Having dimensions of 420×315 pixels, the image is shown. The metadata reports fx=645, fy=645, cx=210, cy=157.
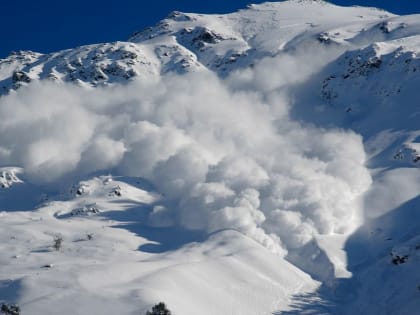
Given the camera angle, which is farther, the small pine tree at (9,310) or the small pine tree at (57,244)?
the small pine tree at (57,244)

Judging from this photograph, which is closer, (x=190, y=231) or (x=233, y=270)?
(x=233, y=270)

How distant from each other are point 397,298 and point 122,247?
6318cm

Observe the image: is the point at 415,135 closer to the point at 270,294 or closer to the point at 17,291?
the point at 270,294

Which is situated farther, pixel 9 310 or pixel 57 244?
pixel 57 244

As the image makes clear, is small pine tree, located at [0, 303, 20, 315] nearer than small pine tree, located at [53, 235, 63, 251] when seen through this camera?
Yes

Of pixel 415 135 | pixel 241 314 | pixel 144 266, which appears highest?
pixel 415 135

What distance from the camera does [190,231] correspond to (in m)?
170

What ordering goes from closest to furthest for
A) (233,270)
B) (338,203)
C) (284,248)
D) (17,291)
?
(17,291), (233,270), (284,248), (338,203)

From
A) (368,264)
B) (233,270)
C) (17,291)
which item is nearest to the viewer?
(17,291)

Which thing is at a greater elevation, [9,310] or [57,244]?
[57,244]

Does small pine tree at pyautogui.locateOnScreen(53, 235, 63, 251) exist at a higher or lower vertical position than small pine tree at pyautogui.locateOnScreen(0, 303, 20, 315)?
higher

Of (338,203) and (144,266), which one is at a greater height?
(338,203)

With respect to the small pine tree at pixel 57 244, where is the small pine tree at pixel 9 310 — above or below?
below

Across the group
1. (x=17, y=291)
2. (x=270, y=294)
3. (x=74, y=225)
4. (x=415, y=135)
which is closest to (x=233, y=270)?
(x=270, y=294)
